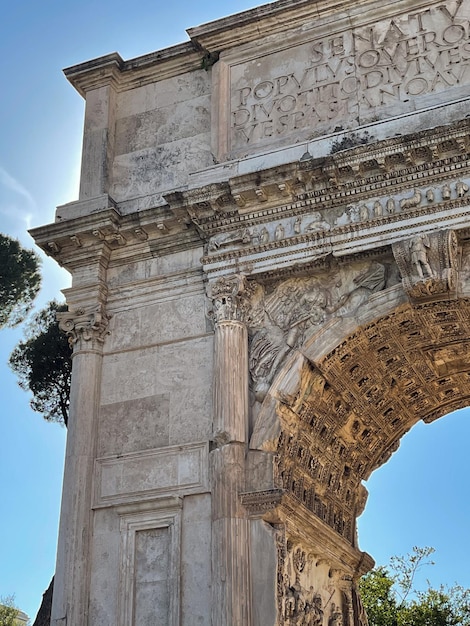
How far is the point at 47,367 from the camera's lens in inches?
827

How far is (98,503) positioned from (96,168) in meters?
5.19

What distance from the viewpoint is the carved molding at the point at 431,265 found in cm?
1138

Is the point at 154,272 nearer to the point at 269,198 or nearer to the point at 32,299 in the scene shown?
the point at 269,198

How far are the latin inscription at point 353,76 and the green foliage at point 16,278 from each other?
8.58m

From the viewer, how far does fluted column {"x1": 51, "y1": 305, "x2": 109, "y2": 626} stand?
38.7 ft

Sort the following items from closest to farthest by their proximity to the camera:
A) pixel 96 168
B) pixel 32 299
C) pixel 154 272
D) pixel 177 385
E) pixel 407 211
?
1. pixel 407 211
2. pixel 177 385
3. pixel 154 272
4. pixel 96 168
5. pixel 32 299

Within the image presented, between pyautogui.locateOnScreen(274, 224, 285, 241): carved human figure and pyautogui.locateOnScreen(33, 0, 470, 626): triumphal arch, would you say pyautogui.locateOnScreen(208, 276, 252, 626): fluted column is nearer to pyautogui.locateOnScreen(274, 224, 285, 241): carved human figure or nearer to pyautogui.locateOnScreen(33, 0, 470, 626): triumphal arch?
pyautogui.locateOnScreen(33, 0, 470, 626): triumphal arch

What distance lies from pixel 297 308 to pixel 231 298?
2.84 feet

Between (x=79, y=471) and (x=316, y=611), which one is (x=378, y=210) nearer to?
(x=79, y=471)

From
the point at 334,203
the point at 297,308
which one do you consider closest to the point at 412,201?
the point at 334,203

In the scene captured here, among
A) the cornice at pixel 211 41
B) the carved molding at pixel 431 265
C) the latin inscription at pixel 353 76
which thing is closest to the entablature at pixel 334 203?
the carved molding at pixel 431 265

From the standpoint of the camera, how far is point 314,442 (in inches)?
503

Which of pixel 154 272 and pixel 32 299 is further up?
pixel 32 299

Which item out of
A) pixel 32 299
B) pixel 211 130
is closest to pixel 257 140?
pixel 211 130
